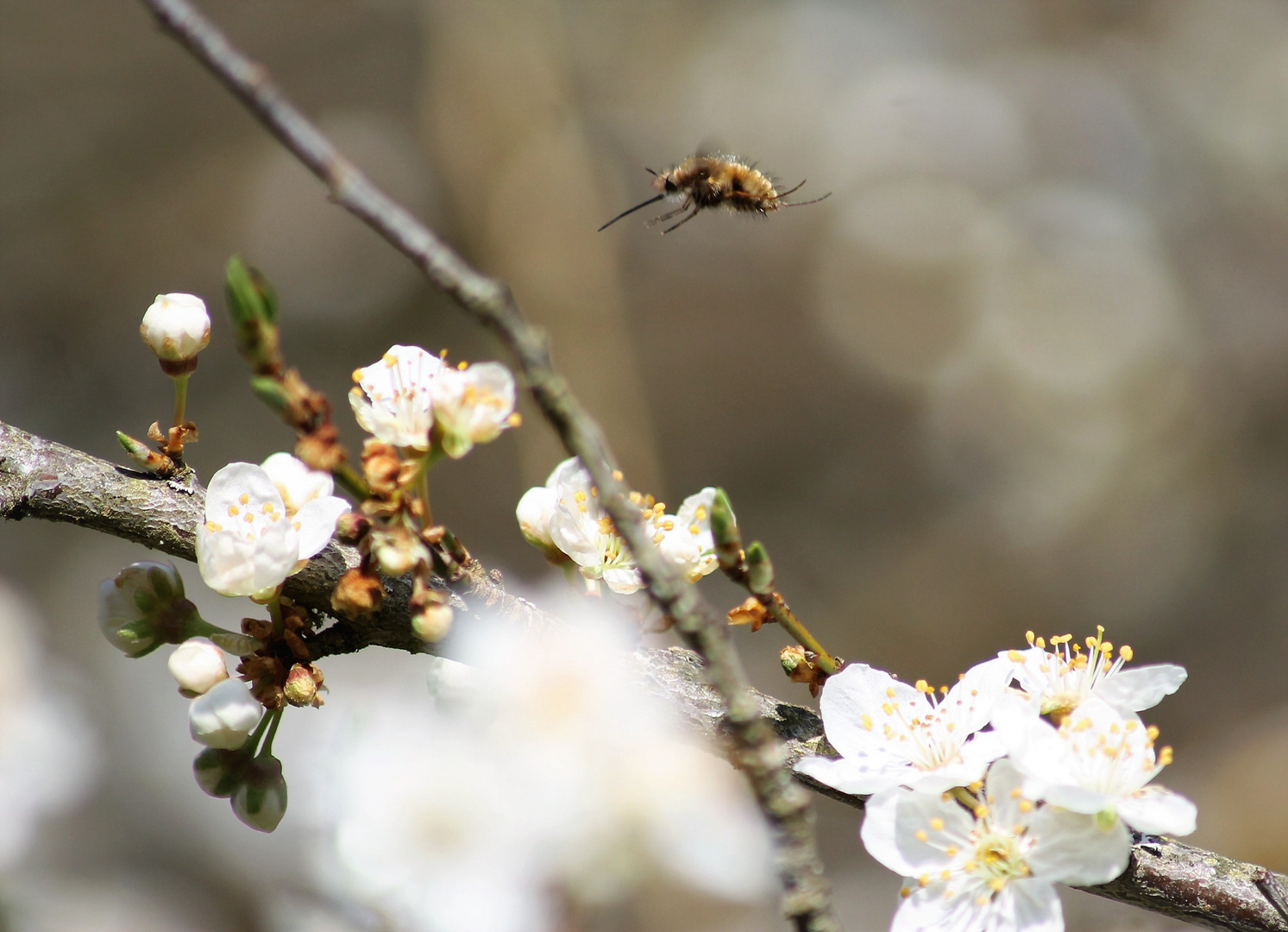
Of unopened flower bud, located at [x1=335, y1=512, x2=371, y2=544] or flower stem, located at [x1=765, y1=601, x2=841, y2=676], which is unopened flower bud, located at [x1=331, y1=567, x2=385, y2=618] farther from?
flower stem, located at [x1=765, y1=601, x2=841, y2=676]

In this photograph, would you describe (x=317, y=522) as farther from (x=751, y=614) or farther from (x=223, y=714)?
(x=751, y=614)

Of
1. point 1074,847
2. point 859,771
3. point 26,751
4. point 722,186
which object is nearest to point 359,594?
point 859,771

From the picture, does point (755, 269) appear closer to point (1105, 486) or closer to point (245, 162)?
point (1105, 486)

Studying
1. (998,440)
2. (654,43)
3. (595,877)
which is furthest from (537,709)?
(654,43)

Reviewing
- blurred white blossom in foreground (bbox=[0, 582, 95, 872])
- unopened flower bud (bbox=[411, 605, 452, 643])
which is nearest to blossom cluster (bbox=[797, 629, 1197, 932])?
unopened flower bud (bbox=[411, 605, 452, 643])

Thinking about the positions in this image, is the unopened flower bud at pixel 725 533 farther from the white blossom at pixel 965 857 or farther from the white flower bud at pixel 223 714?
the white flower bud at pixel 223 714
